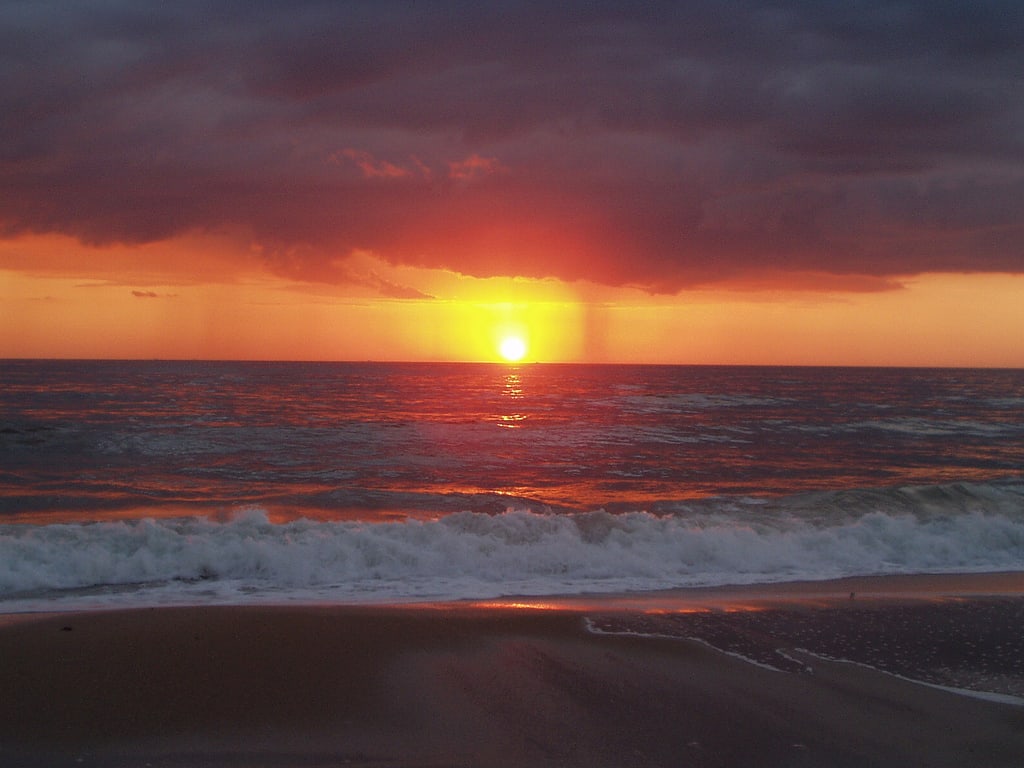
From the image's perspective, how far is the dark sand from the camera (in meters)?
5.40

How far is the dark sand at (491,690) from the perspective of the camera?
540cm

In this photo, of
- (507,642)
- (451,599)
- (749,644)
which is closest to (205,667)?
(507,642)

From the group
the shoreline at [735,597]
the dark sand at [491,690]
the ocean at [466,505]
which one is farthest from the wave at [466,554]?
the dark sand at [491,690]

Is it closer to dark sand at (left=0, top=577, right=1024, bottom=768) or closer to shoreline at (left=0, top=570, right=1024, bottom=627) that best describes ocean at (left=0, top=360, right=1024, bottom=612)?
shoreline at (left=0, top=570, right=1024, bottom=627)

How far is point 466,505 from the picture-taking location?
1591cm

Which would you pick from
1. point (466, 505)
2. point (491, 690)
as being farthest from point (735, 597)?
point (466, 505)

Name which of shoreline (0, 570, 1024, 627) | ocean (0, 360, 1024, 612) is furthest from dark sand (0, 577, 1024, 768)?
ocean (0, 360, 1024, 612)

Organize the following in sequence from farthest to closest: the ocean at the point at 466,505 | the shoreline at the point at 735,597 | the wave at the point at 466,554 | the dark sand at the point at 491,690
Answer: the ocean at the point at 466,505 → the wave at the point at 466,554 → the shoreline at the point at 735,597 → the dark sand at the point at 491,690

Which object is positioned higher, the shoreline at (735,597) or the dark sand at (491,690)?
the dark sand at (491,690)

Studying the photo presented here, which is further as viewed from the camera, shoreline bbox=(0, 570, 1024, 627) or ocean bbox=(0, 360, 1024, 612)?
ocean bbox=(0, 360, 1024, 612)

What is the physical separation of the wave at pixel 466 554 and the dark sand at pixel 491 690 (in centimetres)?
160

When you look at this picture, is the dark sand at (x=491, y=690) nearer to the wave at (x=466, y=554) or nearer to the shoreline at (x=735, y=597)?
the shoreline at (x=735, y=597)

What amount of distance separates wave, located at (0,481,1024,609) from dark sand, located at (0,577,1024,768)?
1602 millimetres

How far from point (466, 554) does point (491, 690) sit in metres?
4.96
